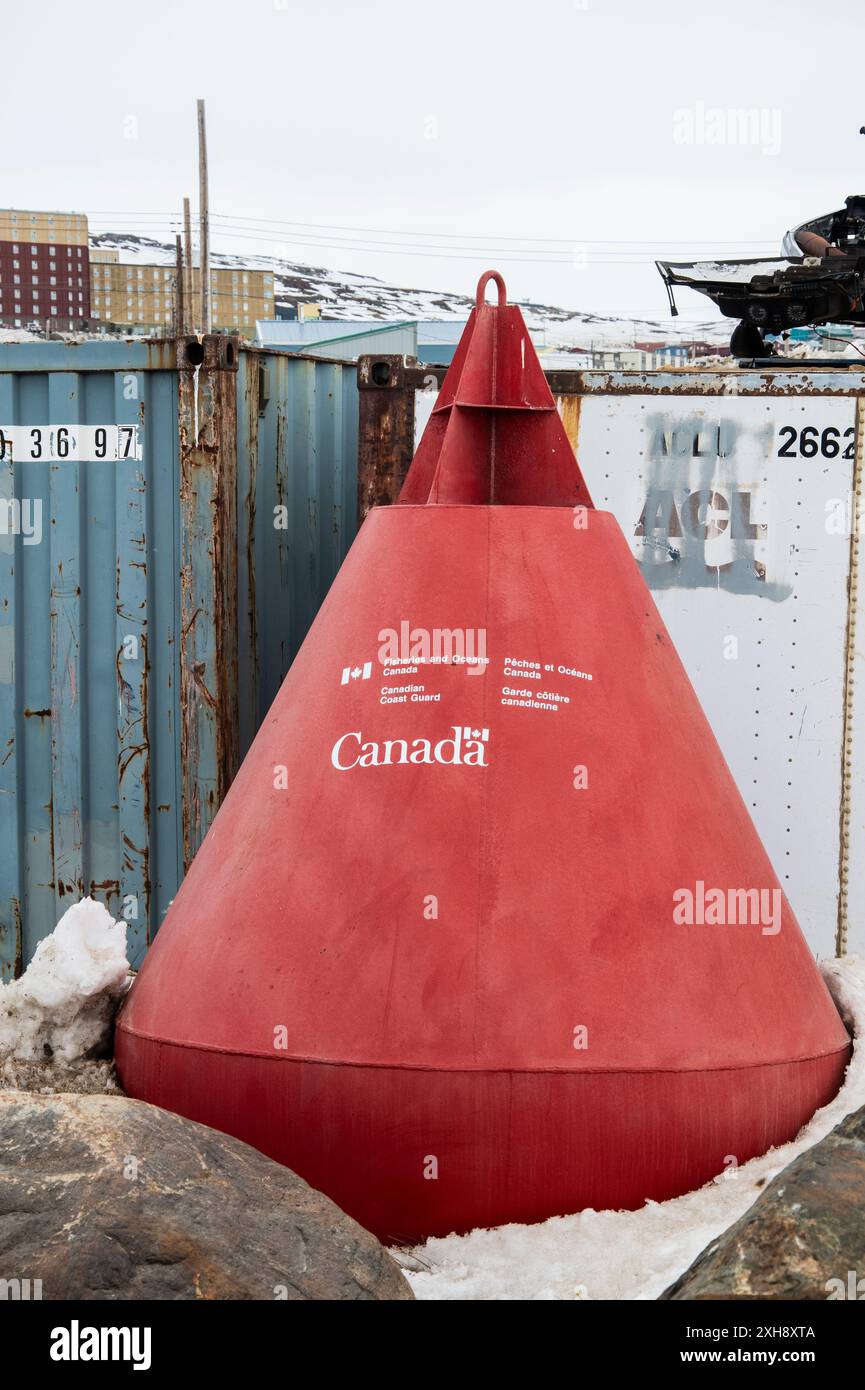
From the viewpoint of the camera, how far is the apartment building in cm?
4725

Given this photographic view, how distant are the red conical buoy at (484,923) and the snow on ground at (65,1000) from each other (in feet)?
0.28

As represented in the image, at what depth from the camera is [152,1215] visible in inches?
87.4

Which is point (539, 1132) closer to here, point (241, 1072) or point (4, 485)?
point (241, 1072)

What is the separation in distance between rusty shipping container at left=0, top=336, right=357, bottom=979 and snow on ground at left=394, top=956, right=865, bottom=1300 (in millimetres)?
2029

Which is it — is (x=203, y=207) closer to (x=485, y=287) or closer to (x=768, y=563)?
(x=768, y=563)

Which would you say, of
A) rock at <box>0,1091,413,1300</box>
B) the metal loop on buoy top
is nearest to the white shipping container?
the metal loop on buoy top

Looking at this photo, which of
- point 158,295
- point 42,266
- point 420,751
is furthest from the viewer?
point 42,266

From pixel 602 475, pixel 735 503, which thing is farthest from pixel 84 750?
pixel 735 503

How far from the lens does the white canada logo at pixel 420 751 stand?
2811mm

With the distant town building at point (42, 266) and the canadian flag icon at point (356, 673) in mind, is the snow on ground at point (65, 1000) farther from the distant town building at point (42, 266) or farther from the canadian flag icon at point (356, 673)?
the distant town building at point (42, 266)

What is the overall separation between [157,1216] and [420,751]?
1.00 meters

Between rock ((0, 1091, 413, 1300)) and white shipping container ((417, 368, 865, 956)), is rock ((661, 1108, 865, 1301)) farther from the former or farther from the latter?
white shipping container ((417, 368, 865, 956))

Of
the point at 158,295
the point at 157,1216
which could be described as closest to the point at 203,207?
the point at 157,1216

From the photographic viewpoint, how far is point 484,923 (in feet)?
8.83
